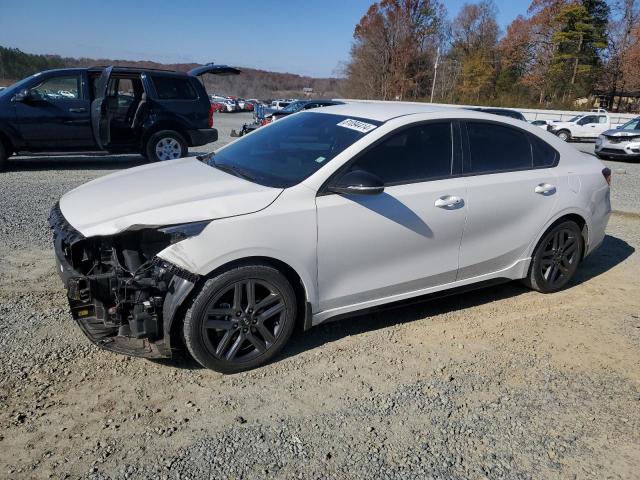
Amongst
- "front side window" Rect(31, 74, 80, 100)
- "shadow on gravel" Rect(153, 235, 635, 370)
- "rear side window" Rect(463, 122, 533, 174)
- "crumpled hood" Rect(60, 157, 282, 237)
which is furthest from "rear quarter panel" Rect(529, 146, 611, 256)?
"front side window" Rect(31, 74, 80, 100)

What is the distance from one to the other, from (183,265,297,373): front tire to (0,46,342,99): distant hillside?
31.4 feet

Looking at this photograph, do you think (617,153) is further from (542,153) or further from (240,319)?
(240,319)

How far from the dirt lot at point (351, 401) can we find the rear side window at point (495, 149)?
1225mm

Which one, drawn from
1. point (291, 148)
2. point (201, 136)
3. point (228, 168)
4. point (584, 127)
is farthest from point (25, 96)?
point (584, 127)

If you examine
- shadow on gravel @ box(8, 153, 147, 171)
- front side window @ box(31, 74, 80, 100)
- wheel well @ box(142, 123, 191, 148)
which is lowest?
shadow on gravel @ box(8, 153, 147, 171)

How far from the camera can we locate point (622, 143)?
1655 centimetres

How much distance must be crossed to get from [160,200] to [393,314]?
2086mm

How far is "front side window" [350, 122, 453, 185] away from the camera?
141 inches

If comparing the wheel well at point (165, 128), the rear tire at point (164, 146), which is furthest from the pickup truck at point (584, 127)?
the rear tire at point (164, 146)

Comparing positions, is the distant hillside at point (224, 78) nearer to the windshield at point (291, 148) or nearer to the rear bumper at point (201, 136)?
the rear bumper at point (201, 136)

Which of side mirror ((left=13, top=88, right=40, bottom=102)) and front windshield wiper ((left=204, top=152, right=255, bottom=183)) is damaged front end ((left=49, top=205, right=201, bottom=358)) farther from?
side mirror ((left=13, top=88, right=40, bottom=102))

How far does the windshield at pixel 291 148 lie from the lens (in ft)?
11.6

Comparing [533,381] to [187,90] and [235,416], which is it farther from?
[187,90]

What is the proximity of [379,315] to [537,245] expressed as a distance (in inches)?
61.4
